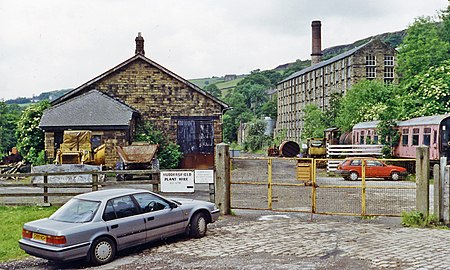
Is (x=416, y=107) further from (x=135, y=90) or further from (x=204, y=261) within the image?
(x=204, y=261)

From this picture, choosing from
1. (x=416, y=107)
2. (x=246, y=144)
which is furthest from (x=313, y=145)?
(x=246, y=144)

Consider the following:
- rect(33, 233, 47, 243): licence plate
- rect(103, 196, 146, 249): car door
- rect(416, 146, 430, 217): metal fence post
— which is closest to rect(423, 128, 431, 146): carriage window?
rect(416, 146, 430, 217): metal fence post

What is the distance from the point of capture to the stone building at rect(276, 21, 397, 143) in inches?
2539

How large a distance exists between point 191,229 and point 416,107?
3129cm

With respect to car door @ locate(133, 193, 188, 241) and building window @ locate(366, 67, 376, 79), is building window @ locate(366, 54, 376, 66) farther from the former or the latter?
car door @ locate(133, 193, 188, 241)

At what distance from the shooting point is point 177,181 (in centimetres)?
1440

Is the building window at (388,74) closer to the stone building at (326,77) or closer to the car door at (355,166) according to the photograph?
the stone building at (326,77)

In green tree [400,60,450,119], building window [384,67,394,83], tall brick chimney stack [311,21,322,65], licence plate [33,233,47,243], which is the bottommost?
licence plate [33,233,47,243]

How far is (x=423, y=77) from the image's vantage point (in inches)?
1529

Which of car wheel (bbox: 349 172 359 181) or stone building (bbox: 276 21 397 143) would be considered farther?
stone building (bbox: 276 21 397 143)

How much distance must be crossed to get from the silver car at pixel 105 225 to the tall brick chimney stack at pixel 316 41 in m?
76.8

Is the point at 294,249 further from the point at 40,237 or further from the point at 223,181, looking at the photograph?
the point at 40,237

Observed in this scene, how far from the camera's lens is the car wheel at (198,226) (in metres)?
11.5

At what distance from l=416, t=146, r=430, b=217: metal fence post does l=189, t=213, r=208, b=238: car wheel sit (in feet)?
19.2
